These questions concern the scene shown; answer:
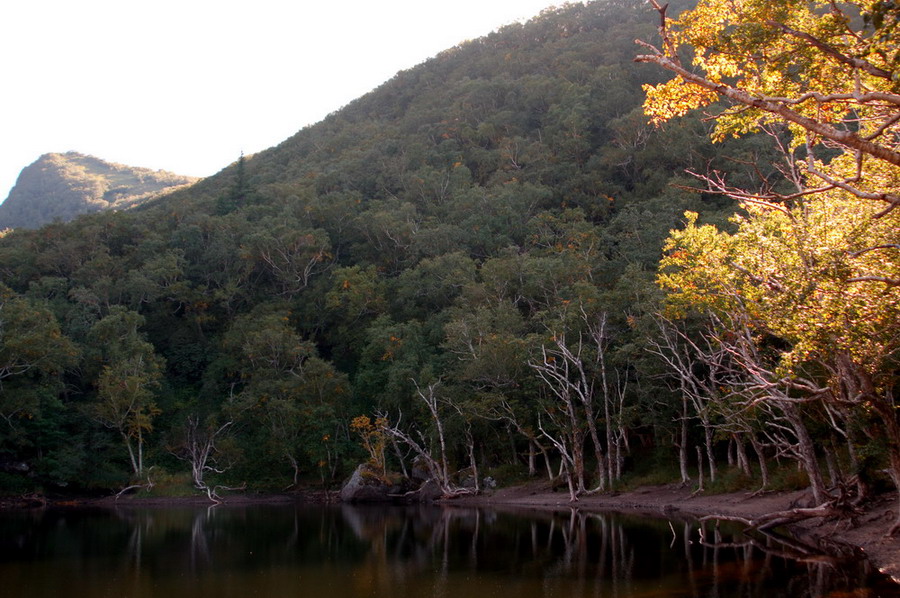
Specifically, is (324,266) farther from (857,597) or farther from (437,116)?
(857,597)

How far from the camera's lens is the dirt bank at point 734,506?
47.7 feet

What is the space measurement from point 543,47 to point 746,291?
83.1m

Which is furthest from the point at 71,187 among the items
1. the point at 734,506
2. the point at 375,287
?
the point at 734,506

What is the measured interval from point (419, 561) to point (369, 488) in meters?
20.2

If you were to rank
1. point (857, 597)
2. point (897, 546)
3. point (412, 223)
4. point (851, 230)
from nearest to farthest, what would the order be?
1. point (857, 597)
2. point (851, 230)
3. point (897, 546)
4. point (412, 223)

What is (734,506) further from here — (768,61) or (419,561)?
(768,61)

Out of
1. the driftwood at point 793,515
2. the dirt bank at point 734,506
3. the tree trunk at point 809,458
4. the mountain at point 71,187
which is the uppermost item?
the mountain at point 71,187

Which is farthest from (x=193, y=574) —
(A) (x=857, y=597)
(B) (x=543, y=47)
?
(B) (x=543, y=47)

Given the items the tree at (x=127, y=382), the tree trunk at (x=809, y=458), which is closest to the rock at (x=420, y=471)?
the tree at (x=127, y=382)

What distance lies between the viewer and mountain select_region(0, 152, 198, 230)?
417ft

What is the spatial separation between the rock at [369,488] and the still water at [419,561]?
31.8 feet

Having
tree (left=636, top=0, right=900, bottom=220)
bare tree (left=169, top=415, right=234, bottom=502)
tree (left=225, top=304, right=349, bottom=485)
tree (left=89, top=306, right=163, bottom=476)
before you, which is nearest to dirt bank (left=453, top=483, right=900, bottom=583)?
tree (left=636, top=0, right=900, bottom=220)

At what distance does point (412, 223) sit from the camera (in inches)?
2190

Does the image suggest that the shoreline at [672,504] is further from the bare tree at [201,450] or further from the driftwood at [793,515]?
the bare tree at [201,450]
